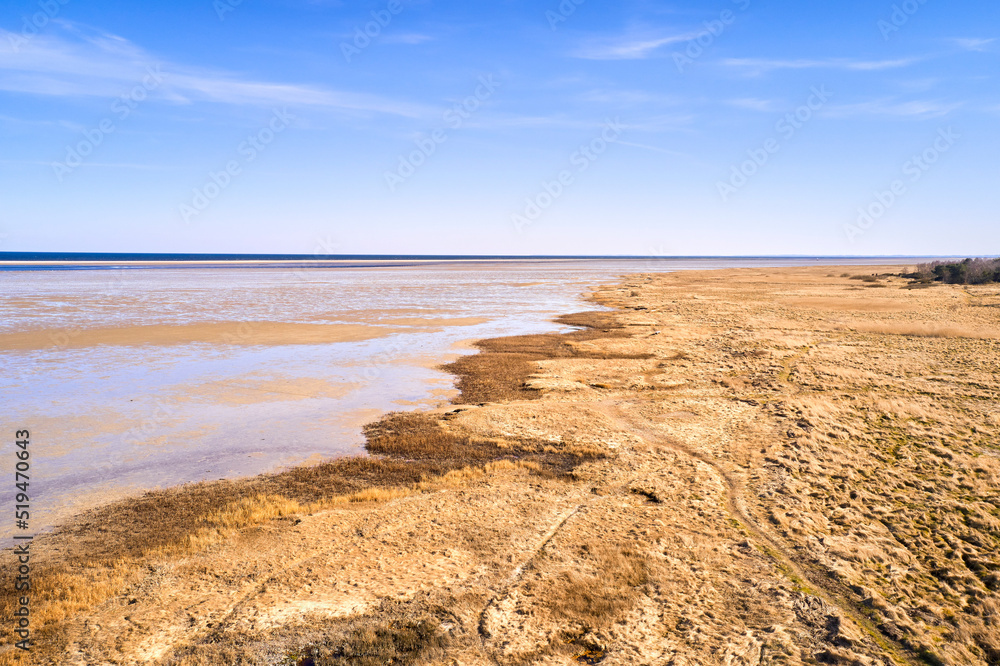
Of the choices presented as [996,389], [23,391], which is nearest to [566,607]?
[996,389]

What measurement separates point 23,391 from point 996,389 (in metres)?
32.2

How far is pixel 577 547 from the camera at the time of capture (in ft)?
30.0

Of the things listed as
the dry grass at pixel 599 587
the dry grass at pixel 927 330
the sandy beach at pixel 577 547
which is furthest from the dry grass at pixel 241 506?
the dry grass at pixel 927 330

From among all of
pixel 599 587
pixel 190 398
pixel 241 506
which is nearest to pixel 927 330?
pixel 599 587

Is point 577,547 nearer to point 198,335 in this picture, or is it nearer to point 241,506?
point 241,506

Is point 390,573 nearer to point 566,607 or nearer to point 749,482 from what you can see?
point 566,607

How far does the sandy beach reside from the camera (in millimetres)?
6906

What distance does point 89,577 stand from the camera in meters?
8.21

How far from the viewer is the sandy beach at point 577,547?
6.91 metres

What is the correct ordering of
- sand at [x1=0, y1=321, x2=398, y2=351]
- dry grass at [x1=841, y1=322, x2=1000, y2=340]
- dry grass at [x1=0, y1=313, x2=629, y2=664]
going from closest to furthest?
dry grass at [x1=0, y1=313, x2=629, y2=664] < dry grass at [x1=841, y1=322, x2=1000, y2=340] < sand at [x1=0, y1=321, x2=398, y2=351]

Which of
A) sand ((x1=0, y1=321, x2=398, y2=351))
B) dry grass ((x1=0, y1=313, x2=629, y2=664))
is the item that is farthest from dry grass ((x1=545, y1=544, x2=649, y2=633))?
sand ((x1=0, y1=321, x2=398, y2=351))

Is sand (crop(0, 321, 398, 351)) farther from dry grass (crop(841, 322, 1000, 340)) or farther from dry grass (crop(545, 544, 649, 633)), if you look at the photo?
dry grass (crop(841, 322, 1000, 340))

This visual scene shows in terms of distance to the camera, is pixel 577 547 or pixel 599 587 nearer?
pixel 599 587

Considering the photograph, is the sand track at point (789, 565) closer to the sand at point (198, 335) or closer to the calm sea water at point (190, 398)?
the calm sea water at point (190, 398)
